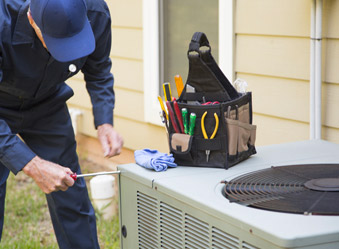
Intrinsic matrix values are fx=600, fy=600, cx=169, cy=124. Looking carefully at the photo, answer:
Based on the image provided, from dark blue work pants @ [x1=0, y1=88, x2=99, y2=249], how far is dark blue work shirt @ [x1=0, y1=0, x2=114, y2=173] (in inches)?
3.2

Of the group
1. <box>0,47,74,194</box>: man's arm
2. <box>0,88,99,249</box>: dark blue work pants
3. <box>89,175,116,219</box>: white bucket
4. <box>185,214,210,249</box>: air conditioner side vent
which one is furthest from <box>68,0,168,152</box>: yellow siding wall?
<box>185,214,210,249</box>: air conditioner side vent

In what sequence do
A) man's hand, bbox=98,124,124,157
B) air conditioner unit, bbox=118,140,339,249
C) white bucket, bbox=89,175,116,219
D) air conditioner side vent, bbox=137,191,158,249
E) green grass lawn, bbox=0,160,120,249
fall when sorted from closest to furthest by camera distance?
air conditioner unit, bbox=118,140,339,249, air conditioner side vent, bbox=137,191,158,249, man's hand, bbox=98,124,124,157, green grass lawn, bbox=0,160,120,249, white bucket, bbox=89,175,116,219

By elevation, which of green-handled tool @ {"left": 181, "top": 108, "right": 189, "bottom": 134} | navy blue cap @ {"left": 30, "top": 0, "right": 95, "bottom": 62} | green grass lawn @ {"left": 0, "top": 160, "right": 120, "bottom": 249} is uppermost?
navy blue cap @ {"left": 30, "top": 0, "right": 95, "bottom": 62}

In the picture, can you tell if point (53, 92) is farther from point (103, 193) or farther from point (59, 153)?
point (103, 193)

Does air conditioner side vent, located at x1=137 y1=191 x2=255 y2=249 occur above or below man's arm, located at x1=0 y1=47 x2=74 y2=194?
below

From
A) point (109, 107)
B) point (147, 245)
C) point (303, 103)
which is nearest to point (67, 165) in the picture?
point (109, 107)

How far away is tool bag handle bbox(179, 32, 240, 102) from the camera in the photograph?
2.17 meters

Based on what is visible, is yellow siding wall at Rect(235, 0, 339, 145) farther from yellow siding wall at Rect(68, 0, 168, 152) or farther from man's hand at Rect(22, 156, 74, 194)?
man's hand at Rect(22, 156, 74, 194)

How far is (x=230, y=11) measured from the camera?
3.44 meters

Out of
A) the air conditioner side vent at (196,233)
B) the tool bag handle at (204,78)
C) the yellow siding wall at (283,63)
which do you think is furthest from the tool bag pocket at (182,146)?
the yellow siding wall at (283,63)

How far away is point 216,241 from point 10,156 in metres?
1.00

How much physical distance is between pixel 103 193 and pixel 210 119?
213 centimetres

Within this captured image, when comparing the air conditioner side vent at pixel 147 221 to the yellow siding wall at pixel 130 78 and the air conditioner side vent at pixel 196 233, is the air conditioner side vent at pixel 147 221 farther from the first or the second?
the yellow siding wall at pixel 130 78

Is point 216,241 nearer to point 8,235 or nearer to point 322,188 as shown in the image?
point 322,188
